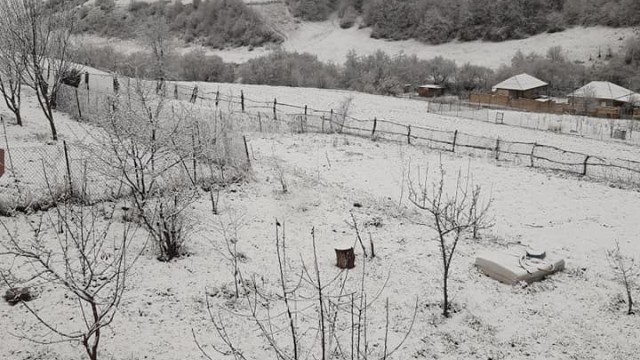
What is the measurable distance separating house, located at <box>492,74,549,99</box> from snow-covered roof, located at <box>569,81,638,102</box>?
4.55 m

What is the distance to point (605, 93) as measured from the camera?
40.6 m

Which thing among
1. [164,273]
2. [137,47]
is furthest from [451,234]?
[137,47]

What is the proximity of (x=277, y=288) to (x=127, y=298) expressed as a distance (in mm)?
2837

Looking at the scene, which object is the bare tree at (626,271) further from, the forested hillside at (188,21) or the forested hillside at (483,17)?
the forested hillside at (188,21)

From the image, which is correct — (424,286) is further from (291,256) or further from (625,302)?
(625,302)

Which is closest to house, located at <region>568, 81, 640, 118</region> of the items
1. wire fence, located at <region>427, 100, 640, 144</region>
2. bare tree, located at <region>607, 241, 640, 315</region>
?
wire fence, located at <region>427, 100, 640, 144</region>

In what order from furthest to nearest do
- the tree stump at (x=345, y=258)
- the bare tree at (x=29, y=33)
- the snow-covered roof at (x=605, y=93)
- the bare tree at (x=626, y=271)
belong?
the snow-covered roof at (x=605, y=93) → the bare tree at (x=29, y=33) → the tree stump at (x=345, y=258) → the bare tree at (x=626, y=271)

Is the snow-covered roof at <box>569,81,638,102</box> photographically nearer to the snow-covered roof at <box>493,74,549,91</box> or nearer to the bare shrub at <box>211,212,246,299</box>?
the snow-covered roof at <box>493,74,549,91</box>

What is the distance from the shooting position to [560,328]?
8742 mm

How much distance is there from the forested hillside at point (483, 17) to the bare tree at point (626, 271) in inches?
2211

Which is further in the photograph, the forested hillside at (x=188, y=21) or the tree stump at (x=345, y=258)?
the forested hillside at (x=188, y=21)

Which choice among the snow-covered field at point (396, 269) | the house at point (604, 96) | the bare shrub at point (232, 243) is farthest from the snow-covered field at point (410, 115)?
the bare shrub at point (232, 243)

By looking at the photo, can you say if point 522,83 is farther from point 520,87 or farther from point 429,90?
point 429,90

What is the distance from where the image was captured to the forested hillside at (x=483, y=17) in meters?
58.5
